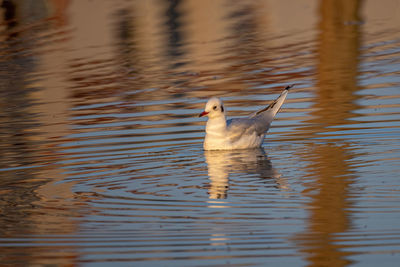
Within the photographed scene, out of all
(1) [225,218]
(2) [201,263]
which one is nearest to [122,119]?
(1) [225,218]

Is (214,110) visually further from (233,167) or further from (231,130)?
(233,167)

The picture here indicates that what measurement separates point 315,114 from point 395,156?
2.66 metres

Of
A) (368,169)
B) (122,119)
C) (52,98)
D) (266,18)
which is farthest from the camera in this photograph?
(266,18)

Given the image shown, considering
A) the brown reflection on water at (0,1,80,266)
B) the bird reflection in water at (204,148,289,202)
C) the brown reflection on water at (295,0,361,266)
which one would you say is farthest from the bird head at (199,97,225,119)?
the brown reflection on water at (0,1,80,266)

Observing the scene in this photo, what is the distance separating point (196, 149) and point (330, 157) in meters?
1.81

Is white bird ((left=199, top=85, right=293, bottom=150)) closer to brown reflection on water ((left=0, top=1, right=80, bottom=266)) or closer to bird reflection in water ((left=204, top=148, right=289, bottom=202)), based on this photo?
bird reflection in water ((left=204, top=148, right=289, bottom=202))

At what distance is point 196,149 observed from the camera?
1075 cm

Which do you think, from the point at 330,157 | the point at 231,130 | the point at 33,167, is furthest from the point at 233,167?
the point at 33,167

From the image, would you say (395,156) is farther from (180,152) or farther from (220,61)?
(220,61)

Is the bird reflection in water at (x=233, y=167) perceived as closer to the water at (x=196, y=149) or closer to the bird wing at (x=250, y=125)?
the water at (x=196, y=149)

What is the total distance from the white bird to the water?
0.46 ft

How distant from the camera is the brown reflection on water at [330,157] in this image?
6531 millimetres

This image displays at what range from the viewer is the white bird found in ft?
35.2

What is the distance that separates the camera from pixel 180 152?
10438 millimetres
